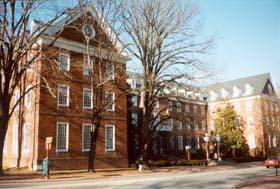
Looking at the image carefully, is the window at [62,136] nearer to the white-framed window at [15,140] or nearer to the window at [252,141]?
the white-framed window at [15,140]

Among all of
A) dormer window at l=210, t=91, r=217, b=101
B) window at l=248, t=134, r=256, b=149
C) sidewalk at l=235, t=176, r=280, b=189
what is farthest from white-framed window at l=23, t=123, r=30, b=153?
dormer window at l=210, t=91, r=217, b=101

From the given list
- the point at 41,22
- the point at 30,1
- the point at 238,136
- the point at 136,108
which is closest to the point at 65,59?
the point at 41,22

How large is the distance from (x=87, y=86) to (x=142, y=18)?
343 inches

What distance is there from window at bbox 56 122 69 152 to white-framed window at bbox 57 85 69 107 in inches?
73.9

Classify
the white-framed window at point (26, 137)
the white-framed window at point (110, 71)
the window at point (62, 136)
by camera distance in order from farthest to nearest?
the window at point (62, 136) → the white-framed window at point (26, 137) → the white-framed window at point (110, 71)

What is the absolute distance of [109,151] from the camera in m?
32.2

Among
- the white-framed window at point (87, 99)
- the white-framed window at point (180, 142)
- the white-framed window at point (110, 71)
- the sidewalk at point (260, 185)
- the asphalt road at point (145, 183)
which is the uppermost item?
the white-framed window at point (110, 71)

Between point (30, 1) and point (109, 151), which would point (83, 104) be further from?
point (30, 1)

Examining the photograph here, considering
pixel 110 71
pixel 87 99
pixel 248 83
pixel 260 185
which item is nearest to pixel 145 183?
pixel 260 185

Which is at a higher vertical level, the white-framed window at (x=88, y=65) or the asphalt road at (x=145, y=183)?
the white-framed window at (x=88, y=65)

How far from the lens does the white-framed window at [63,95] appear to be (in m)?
29.0

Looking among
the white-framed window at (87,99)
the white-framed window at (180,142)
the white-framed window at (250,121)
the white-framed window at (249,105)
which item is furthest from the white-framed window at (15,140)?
the white-framed window at (249,105)

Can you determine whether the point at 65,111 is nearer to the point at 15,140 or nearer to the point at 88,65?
the point at 15,140

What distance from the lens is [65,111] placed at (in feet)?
95.6
